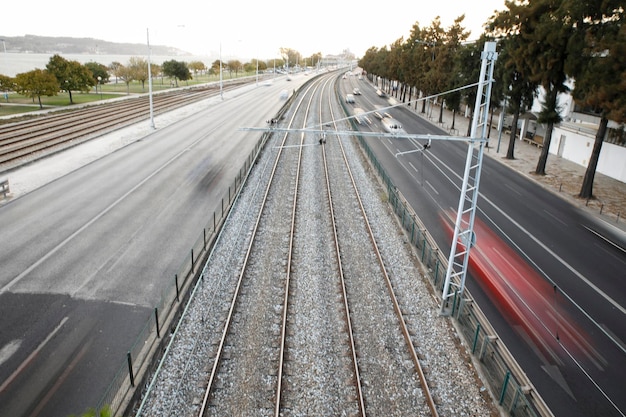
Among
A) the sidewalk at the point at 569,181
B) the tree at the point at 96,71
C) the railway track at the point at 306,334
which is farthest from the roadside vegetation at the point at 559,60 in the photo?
the tree at the point at 96,71

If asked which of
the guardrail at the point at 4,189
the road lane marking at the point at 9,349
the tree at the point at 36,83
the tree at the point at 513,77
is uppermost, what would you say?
the tree at the point at 513,77

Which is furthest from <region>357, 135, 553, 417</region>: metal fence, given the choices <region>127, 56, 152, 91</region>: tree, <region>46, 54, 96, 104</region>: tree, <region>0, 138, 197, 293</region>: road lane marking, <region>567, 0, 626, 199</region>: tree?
<region>127, 56, 152, 91</region>: tree

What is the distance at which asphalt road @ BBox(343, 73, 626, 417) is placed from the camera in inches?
495

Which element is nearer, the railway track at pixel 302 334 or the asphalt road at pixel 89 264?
the railway track at pixel 302 334

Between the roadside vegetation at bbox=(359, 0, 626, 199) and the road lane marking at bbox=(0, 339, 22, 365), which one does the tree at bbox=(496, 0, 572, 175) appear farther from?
the road lane marking at bbox=(0, 339, 22, 365)

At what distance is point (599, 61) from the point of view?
80.9 feet

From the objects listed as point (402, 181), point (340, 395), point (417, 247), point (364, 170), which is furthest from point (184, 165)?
point (340, 395)

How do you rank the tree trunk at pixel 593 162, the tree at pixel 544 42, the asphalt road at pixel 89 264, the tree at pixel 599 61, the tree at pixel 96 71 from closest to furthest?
1. the asphalt road at pixel 89 264
2. the tree at pixel 599 61
3. the tree trunk at pixel 593 162
4. the tree at pixel 544 42
5. the tree at pixel 96 71

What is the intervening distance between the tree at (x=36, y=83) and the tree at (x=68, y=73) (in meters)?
3.99

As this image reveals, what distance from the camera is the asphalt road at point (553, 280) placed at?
41.3ft

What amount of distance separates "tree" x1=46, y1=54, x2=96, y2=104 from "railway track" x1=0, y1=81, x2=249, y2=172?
459 cm

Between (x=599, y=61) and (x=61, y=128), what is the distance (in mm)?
46920

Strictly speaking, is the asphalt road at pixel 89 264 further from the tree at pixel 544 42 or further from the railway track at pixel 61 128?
the tree at pixel 544 42

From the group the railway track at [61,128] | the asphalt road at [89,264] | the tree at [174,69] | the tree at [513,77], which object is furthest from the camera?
the tree at [174,69]
